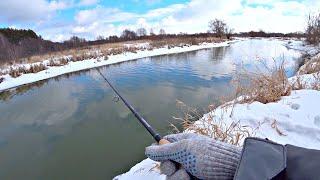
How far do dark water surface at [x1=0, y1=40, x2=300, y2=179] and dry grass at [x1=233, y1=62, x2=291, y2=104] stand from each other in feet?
1.39

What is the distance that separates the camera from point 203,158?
62.2 inches

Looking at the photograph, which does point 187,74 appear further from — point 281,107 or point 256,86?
point 281,107

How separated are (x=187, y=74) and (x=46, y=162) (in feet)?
25.6

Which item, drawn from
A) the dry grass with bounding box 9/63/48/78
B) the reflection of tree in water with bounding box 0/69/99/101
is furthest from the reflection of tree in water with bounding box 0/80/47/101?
the dry grass with bounding box 9/63/48/78

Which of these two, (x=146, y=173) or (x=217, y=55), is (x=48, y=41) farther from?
(x=146, y=173)

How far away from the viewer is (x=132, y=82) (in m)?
10.7

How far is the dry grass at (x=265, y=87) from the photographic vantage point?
500 cm

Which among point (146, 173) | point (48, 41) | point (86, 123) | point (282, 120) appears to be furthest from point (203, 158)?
point (48, 41)

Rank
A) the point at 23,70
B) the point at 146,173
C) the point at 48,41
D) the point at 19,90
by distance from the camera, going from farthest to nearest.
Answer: the point at 48,41 → the point at 23,70 → the point at 19,90 → the point at 146,173

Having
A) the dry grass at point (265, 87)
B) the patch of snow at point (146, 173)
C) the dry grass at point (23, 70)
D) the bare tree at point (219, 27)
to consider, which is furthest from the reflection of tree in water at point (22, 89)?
the bare tree at point (219, 27)

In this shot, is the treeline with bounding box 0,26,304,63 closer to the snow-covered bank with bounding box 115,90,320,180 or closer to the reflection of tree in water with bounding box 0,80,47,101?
the reflection of tree in water with bounding box 0,80,47,101

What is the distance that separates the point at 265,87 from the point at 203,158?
13.0 ft

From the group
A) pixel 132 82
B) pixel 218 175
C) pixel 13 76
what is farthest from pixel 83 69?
pixel 218 175

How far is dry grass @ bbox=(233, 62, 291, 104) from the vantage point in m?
5.00
